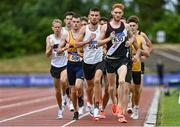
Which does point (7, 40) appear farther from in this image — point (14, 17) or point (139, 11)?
point (139, 11)

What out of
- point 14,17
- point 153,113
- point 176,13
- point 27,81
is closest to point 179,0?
point 176,13

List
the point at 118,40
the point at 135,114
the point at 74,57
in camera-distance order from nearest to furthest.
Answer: the point at 118,40, the point at 135,114, the point at 74,57

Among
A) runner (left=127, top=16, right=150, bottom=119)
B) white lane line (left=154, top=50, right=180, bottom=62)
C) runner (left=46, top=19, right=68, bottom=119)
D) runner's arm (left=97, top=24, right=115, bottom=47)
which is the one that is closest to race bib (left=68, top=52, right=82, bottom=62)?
runner (left=46, top=19, right=68, bottom=119)

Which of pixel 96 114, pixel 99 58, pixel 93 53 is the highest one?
pixel 93 53

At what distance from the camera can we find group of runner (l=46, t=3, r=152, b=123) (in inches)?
581

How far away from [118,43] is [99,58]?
975mm

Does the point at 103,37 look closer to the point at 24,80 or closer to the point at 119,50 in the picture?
the point at 119,50

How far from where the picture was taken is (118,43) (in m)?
14.8

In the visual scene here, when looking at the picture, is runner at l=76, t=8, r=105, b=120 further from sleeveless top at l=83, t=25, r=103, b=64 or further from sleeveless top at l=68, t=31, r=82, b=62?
sleeveless top at l=68, t=31, r=82, b=62

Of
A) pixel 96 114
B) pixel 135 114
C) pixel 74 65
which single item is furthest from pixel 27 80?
pixel 96 114

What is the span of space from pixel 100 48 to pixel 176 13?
244 ft

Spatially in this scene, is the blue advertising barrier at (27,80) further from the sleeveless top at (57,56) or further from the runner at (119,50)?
the runner at (119,50)

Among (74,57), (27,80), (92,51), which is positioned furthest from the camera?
(27,80)

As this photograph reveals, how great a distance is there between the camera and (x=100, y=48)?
51.3 ft
